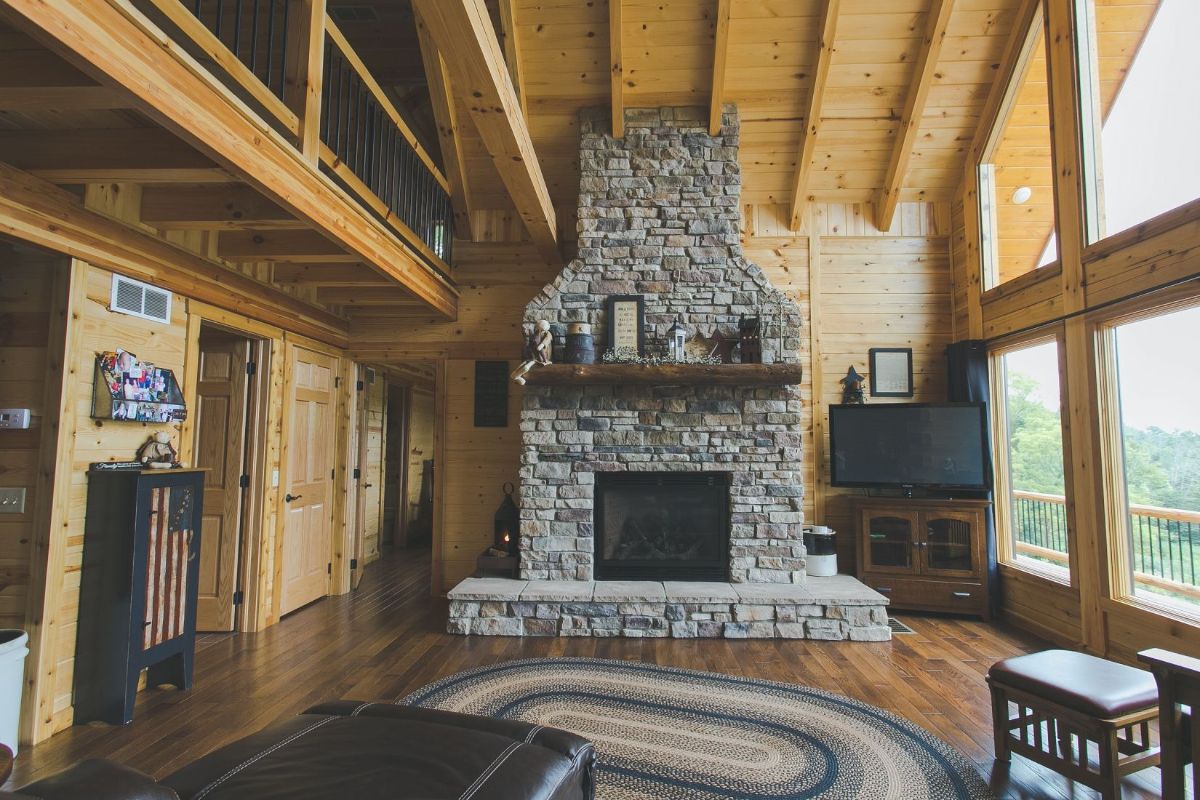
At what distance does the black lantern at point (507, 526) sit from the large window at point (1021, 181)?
4153 millimetres

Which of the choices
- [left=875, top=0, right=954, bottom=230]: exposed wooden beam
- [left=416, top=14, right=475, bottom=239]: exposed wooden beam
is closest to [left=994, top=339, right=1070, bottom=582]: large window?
[left=875, top=0, right=954, bottom=230]: exposed wooden beam

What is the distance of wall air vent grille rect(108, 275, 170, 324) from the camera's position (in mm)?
3035

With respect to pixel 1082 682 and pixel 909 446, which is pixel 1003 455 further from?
pixel 1082 682

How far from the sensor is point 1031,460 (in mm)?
4562

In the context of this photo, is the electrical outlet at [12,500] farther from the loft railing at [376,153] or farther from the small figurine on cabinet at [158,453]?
the loft railing at [376,153]

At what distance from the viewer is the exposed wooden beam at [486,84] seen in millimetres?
2182

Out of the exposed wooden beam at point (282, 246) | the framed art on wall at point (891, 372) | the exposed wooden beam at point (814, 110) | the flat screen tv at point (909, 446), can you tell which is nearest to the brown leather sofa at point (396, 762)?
the exposed wooden beam at point (282, 246)

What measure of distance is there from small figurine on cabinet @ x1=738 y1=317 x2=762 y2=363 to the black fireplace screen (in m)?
0.91

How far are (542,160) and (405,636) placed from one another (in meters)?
3.88

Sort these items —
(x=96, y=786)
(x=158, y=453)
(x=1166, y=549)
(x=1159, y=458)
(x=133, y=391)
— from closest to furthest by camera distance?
(x=96, y=786) < (x=133, y=391) < (x=158, y=453) < (x=1159, y=458) < (x=1166, y=549)

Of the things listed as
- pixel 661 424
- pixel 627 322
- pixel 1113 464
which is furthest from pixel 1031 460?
pixel 627 322

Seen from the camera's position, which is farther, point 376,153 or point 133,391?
point 376,153

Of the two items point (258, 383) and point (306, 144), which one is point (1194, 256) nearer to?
point (306, 144)

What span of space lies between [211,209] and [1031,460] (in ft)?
18.0
